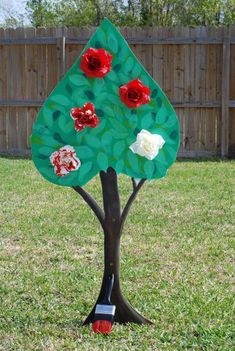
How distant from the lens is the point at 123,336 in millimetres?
3225

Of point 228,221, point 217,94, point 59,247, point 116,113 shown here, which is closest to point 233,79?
point 217,94

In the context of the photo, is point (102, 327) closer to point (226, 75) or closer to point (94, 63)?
point (94, 63)

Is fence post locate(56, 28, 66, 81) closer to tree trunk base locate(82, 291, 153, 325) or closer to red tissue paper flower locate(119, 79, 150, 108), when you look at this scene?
red tissue paper flower locate(119, 79, 150, 108)

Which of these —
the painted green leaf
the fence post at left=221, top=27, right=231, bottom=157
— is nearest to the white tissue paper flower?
the painted green leaf

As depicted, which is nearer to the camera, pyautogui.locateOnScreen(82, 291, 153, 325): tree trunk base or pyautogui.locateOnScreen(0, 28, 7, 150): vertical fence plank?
pyautogui.locateOnScreen(82, 291, 153, 325): tree trunk base

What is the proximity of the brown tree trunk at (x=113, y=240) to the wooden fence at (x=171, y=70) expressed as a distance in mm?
7406

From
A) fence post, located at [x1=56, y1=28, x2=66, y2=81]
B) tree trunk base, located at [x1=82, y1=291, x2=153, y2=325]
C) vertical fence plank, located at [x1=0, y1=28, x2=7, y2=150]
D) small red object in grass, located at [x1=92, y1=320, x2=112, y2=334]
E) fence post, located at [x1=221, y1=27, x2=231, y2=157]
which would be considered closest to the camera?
small red object in grass, located at [x1=92, y1=320, x2=112, y2=334]

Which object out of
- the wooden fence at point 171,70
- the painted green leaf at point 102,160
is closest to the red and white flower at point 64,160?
the painted green leaf at point 102,160

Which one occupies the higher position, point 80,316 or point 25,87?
point 25,87

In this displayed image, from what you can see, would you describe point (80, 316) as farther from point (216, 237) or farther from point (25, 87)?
point (25, 87)

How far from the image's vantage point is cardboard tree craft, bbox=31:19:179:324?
3.29 meters

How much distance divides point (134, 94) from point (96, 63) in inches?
10.1

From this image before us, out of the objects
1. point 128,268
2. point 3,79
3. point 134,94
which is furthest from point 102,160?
point 3,79

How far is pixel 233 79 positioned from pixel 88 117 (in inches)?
301
